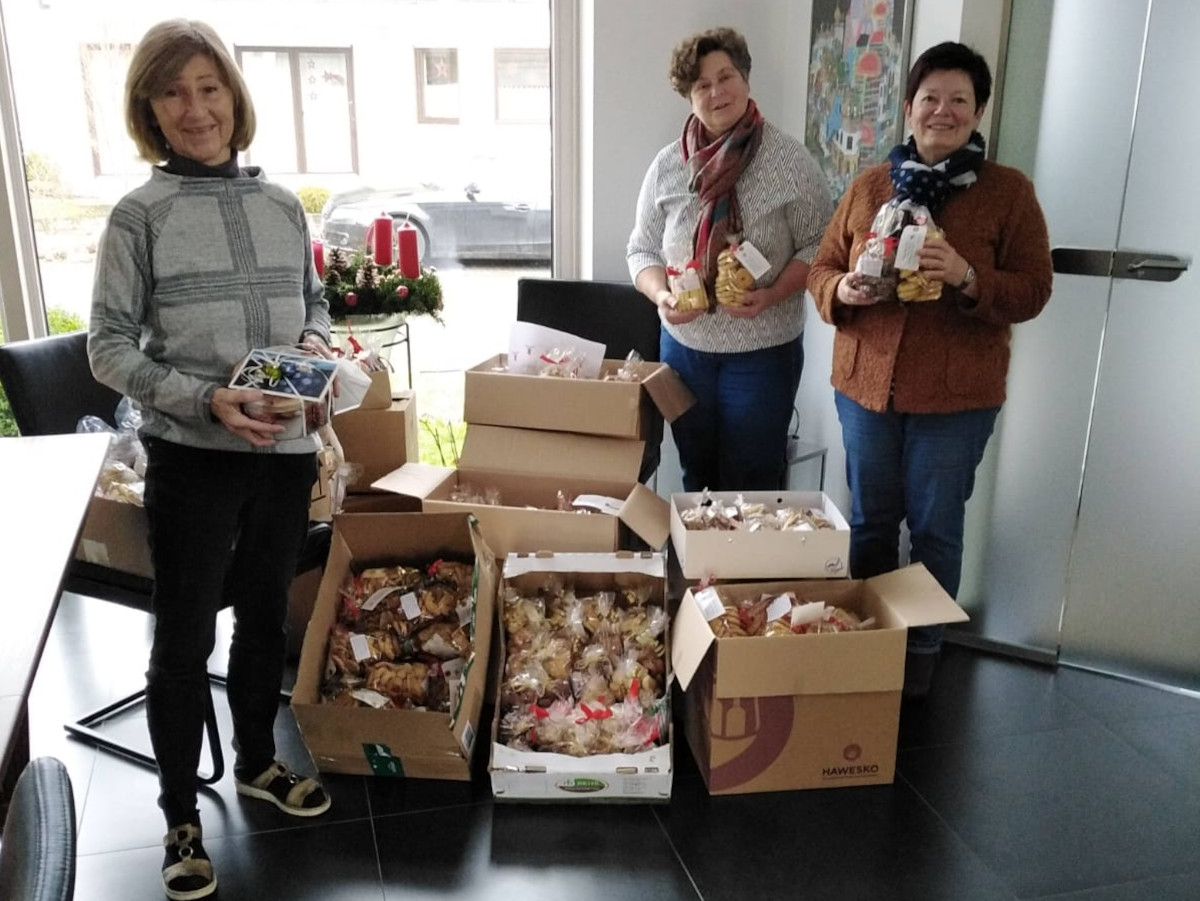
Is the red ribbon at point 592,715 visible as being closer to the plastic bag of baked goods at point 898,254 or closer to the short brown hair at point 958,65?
the plastic bag of baked goods at point 898,254

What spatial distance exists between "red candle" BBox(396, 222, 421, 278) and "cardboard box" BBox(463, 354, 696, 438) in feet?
1.45

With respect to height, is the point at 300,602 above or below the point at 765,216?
below

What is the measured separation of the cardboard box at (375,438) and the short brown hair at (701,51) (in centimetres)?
105

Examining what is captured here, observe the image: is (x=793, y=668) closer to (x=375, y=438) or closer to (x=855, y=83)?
(x=375, y=438)

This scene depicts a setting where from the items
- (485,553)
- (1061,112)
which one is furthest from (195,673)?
(1061,112)

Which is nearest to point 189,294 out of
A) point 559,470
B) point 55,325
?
point 559,470

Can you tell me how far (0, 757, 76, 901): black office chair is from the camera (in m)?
0.57

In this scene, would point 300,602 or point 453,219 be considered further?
point 453,219

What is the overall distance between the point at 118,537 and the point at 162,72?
0.95 metres

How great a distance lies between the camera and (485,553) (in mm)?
2219

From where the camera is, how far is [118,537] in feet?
6.58

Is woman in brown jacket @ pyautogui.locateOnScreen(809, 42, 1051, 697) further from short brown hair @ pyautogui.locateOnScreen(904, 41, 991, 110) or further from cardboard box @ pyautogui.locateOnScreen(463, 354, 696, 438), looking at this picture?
cardboard box @ pyautogui.locateOnScreen(463, 354, 696, 438)

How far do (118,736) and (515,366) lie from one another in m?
1.26

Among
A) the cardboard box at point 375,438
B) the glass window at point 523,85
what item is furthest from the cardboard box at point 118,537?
the glass window at point 523,85
